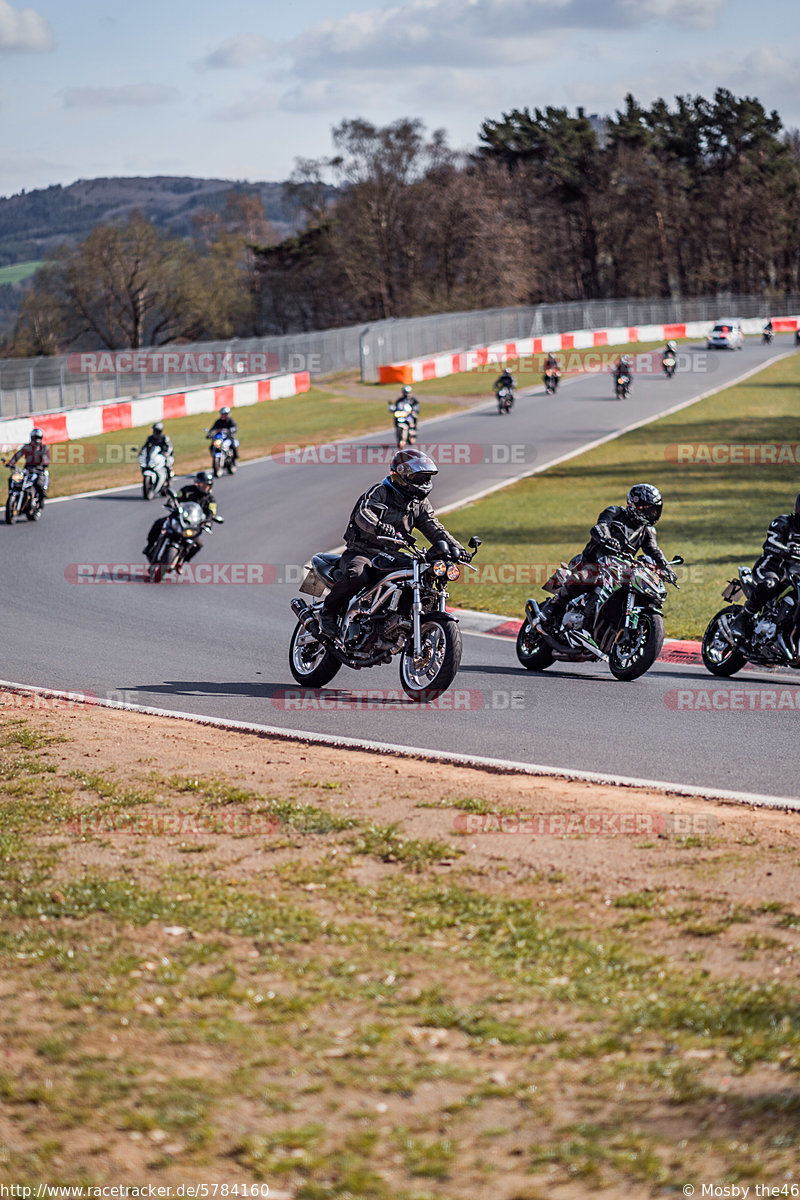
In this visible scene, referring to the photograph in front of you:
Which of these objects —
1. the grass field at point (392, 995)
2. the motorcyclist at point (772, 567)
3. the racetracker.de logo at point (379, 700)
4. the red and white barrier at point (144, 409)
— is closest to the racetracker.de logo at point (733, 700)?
the motorcyclist at point (772, 567)

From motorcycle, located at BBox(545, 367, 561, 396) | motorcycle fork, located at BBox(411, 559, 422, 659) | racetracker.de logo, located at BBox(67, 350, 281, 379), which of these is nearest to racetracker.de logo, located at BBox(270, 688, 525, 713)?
motorcycle fork, located at BBox(411, 559, 422, 659)

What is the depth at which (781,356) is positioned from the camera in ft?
229

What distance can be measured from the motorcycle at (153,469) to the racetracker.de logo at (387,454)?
697 centimetres

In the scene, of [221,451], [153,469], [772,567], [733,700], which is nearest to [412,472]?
[733,700]

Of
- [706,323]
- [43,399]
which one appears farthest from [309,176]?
[43,399]

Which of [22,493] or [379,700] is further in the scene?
[22,493]

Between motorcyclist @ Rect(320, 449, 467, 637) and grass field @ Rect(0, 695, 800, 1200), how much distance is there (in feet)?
10.9

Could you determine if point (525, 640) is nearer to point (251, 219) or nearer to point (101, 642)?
point (101, 642)

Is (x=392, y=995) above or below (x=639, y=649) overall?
below

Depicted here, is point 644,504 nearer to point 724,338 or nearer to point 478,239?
point 724,338

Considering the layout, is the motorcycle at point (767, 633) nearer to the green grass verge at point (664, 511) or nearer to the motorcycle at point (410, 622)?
the green grass verge at point (664, 511)

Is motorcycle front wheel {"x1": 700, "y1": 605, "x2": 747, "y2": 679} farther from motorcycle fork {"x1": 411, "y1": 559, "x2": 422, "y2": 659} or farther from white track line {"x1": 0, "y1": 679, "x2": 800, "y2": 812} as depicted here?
white track line {"x1": 0, "y1": 679, "x2": 800, "y2": 812}

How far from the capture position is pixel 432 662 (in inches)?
417

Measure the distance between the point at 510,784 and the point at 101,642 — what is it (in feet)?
24.0
